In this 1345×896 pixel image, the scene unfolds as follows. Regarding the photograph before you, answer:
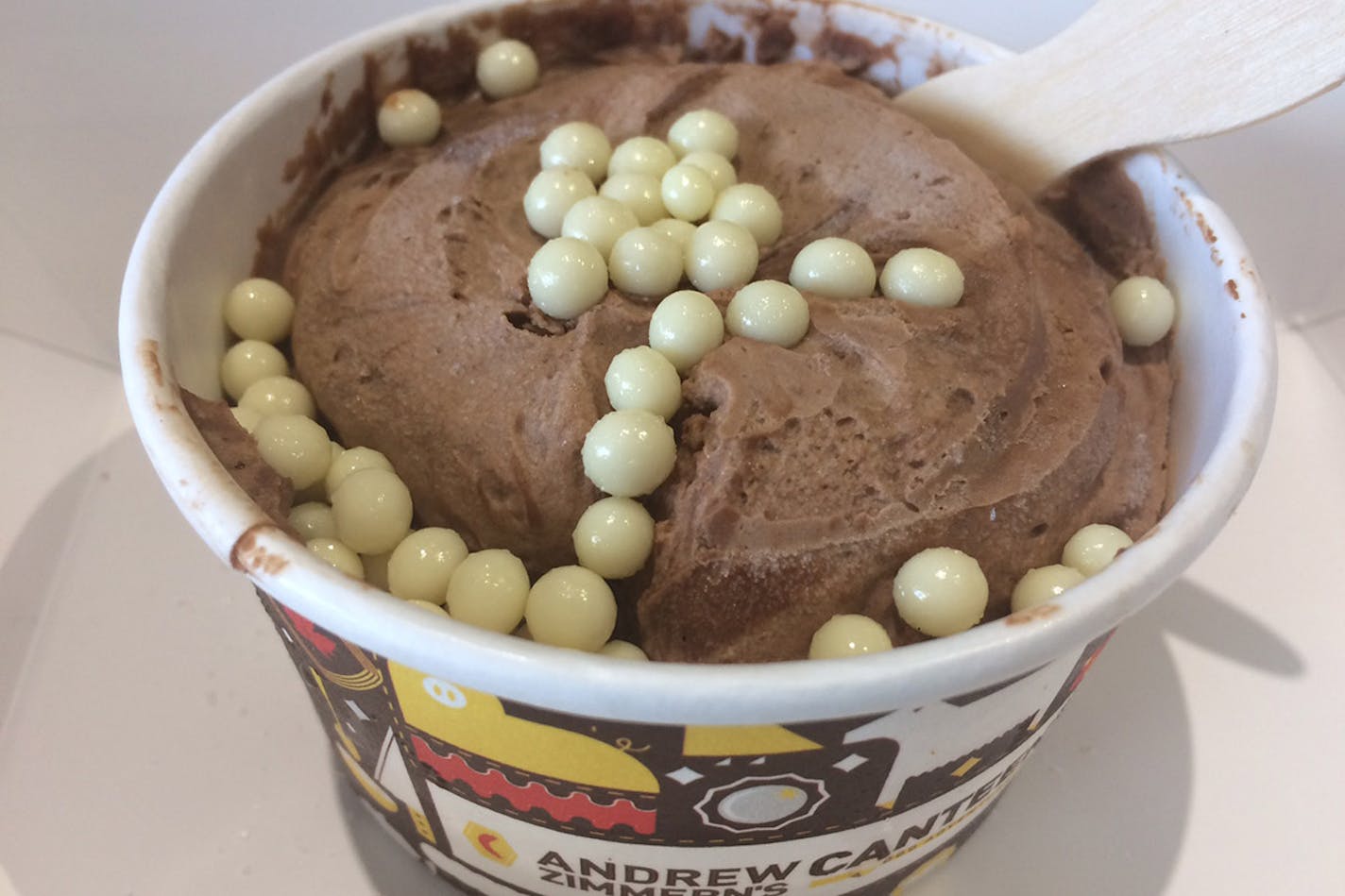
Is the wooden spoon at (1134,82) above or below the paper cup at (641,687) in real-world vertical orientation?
above

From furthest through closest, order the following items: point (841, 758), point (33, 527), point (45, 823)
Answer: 1. point (33, 527)
2. point (45, 823)
3. point (841, 758)

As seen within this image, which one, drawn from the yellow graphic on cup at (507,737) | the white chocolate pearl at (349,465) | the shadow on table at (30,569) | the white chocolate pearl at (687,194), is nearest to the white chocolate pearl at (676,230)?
the white chocolate pearl at (687,194)

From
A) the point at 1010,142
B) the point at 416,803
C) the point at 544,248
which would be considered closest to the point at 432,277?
the point at 544,248

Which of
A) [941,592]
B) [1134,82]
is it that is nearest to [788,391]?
[941,592]

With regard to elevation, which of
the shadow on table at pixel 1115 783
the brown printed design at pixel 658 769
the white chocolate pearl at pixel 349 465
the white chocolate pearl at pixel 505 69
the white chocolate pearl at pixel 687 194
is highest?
the white chocolate pearl at pixel 505 69

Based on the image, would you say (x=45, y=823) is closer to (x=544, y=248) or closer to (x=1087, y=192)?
(x=544, y=248)

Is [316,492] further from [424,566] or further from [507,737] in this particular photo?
[507,737]

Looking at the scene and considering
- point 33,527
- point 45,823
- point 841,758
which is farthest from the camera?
point 33,527

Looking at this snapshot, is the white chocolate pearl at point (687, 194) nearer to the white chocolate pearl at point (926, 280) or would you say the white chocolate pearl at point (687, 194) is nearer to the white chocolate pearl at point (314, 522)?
the white chocolate pearl at point (926, 280)
